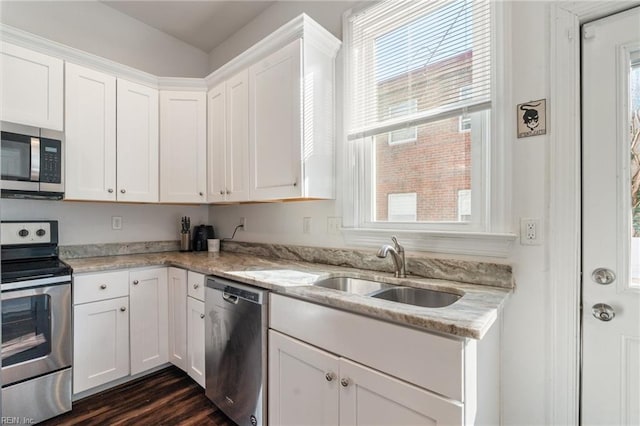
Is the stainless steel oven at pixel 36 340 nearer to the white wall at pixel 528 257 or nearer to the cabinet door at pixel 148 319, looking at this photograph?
the cabinet door at pixel 148 319

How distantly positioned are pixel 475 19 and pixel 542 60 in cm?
42

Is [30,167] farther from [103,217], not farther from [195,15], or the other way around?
[195,15]

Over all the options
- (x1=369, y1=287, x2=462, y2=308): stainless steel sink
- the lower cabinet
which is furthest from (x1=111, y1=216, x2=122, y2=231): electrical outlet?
(x1=369, y1=287, x2=462, y2=308): stainless steel sink

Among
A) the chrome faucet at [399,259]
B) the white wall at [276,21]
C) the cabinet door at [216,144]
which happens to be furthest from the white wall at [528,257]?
the cabinet door at [216,144]

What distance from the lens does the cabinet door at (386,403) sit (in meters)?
1.10

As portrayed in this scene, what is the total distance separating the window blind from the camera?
1.65 meters

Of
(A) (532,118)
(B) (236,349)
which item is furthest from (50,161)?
(A) (532,118)

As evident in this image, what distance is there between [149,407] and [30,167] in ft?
5.48

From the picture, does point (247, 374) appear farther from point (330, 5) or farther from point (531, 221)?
point (330, 5)

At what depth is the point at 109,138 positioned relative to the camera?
2.43 m

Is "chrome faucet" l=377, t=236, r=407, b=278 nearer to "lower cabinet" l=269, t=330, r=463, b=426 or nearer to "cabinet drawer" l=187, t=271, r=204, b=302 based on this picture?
"lower cabinet" l=269, t=330, r=463, b=426

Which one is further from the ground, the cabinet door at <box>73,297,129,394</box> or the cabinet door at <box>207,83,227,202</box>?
the cabinet door at <box>207,83,227,202</box>

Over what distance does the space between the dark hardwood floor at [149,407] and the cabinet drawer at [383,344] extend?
0.94m

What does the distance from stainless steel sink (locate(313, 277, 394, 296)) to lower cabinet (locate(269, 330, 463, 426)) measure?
42cm
